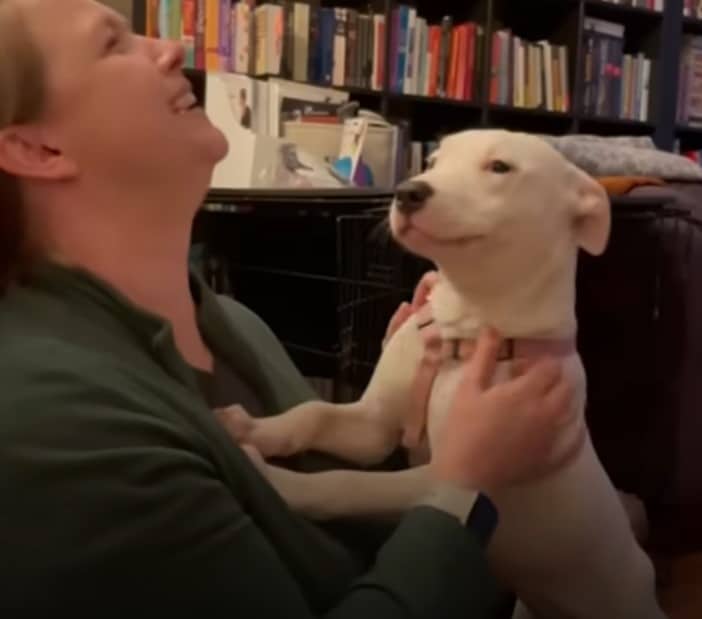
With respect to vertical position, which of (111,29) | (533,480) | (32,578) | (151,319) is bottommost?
(533,480)

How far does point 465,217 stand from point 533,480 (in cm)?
31

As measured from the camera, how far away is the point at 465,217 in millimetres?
1153

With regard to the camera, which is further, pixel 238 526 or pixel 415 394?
pixel 415 394

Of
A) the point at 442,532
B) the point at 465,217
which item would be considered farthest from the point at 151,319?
the point at 465,217

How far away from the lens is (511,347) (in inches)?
46.9

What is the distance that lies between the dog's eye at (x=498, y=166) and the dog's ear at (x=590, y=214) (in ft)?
0.33

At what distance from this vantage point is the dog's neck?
3.93ft

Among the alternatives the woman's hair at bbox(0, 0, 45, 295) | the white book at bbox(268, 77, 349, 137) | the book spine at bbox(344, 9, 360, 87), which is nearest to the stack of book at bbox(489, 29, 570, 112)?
the book spine at bbox(344, 9, 360, 87)

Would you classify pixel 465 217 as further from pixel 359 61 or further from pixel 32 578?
pixel 359 61

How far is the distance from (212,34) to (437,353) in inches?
78.9

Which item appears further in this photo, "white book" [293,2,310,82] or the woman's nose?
"white book" [293,2,310,82]

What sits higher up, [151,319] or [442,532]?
[151,319]

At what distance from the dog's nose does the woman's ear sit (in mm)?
386

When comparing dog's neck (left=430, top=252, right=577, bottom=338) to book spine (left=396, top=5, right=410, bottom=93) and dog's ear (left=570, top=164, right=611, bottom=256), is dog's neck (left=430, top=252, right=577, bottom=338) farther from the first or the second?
book spine (left=396, top=5, right=410, bottom=93)
